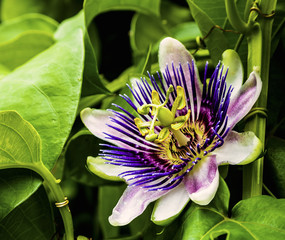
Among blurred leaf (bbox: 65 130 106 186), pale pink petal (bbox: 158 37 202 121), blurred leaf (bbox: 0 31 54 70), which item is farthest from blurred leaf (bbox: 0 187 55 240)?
blurred leaf (bbox: 0 31 54 70)

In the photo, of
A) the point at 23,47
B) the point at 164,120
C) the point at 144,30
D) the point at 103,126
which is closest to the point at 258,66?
the point at 164,120

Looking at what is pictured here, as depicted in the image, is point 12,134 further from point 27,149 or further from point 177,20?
point 177,20

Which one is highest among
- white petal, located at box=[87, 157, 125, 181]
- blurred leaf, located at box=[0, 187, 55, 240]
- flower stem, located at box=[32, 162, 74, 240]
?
white petal, located at box=[87, 157, 125, 181]

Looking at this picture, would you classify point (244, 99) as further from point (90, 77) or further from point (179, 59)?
point (90, 77)

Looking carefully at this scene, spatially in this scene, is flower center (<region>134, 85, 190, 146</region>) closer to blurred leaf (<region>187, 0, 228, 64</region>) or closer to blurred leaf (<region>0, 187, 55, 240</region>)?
blurred leaf (<region>187, 0, 228, 64</region>)

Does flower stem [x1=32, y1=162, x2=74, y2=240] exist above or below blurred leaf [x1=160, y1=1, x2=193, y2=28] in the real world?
below

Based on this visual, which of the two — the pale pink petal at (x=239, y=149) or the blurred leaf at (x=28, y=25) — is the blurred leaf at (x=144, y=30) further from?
the pale pink petal at (x=239, y=149)
